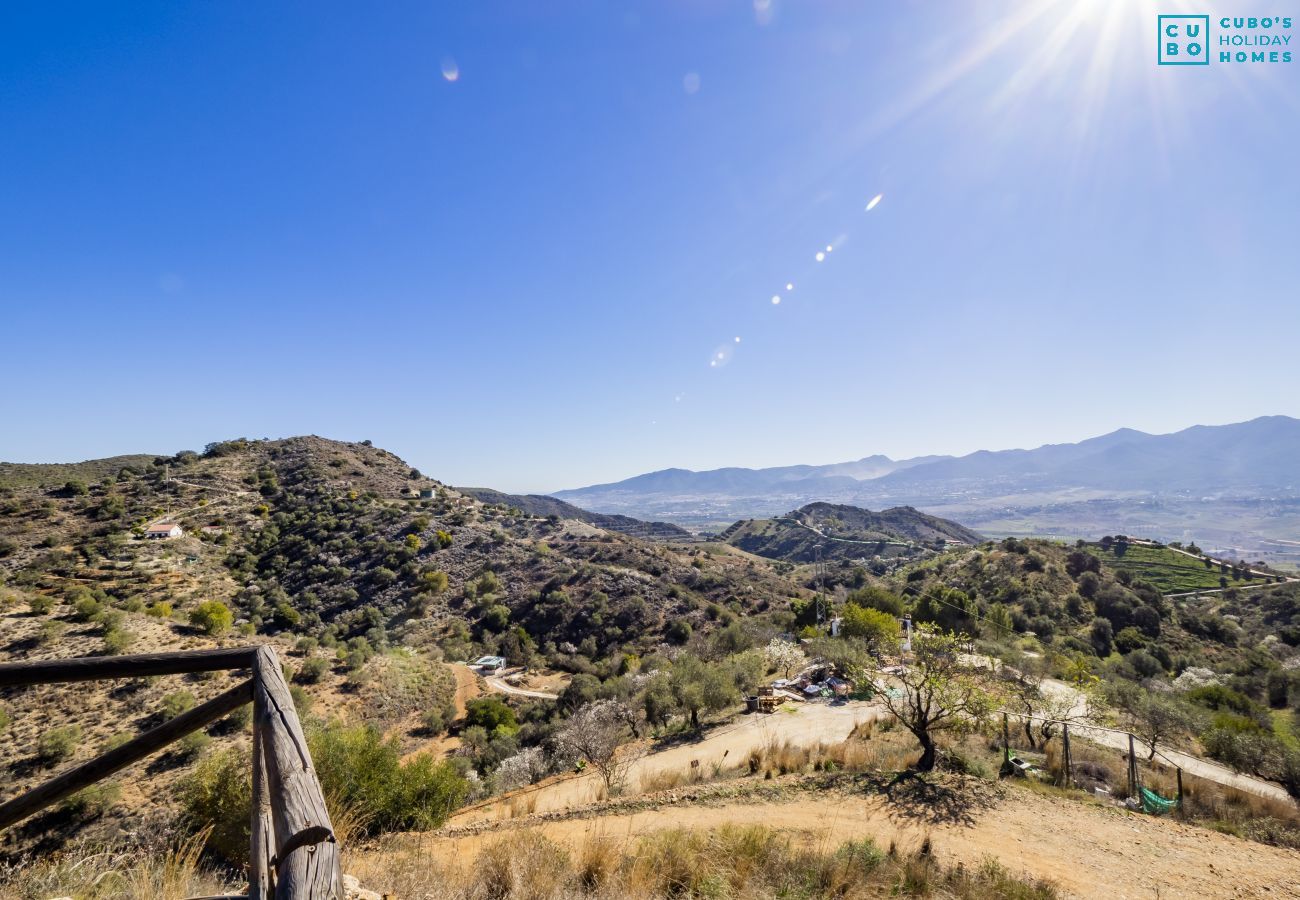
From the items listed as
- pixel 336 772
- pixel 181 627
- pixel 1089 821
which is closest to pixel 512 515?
pixel 181 627

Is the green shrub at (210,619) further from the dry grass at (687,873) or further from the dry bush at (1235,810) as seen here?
the dry bush at (1235,810)

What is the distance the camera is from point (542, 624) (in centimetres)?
3875

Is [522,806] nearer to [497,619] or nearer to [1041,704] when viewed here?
[1041,704]

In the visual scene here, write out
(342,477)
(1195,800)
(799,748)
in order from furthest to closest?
(342,477) → (799,748) → (1195,800)

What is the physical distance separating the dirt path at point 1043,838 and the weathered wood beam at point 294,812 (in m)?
8.04

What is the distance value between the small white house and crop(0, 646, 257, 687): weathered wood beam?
5180 cm

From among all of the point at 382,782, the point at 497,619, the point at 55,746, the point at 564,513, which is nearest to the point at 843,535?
the point at 564,513

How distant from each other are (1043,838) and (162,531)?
55.1 metres

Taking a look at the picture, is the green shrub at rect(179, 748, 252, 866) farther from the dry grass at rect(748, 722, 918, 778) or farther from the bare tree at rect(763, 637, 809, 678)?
the bare tree at rect(763, 637, 809, 678)

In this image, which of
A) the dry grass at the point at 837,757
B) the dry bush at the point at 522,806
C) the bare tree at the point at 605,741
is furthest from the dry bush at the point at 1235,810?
the dry bush at the point at 522,806

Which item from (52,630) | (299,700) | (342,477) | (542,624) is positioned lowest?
(542,624)

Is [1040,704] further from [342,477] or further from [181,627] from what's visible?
[342,477]

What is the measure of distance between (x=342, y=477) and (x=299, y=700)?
155 feet

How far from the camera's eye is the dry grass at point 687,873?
5271mm
